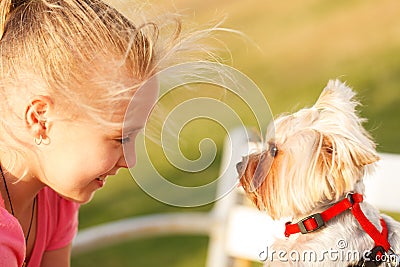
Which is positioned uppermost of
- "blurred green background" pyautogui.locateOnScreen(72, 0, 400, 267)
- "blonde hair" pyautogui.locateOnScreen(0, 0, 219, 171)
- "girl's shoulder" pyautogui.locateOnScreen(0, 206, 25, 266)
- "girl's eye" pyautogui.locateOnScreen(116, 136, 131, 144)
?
"blonde hair" pyautogui.locateOnScreen(0, 0, 219, 171)

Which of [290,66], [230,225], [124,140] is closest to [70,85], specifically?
[124,140]

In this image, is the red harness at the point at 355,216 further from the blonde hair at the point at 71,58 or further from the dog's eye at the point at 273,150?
the blonde hair at the point at 71,58

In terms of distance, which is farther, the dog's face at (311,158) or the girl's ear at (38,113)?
the dog's face at (311,158)

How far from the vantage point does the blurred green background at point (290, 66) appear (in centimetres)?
405

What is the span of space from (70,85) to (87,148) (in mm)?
135

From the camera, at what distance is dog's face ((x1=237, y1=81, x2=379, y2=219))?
1710 mm

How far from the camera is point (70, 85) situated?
5.24 feet

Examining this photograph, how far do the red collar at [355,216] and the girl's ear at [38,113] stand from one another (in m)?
0.60

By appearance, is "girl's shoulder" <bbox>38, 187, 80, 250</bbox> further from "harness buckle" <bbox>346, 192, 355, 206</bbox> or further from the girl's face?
"harness buckle" <bbox>346, 192, 355, 206</bbox>

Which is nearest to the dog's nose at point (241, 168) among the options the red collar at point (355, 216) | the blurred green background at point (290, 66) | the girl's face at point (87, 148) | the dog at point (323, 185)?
the dog at point (323, 185)

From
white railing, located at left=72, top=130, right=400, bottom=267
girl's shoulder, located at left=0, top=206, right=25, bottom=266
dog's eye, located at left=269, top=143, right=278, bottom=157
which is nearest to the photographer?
girl's shoulder, located at left=0, top=206, right=25, bottom=266

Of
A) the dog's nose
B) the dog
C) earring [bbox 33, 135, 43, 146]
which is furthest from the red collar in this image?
earring [bbox 33, 135, 43, 146]

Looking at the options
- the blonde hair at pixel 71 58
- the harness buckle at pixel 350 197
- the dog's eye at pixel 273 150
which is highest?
the blonde hair at pixel 71 58

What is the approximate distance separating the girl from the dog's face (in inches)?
13.4
